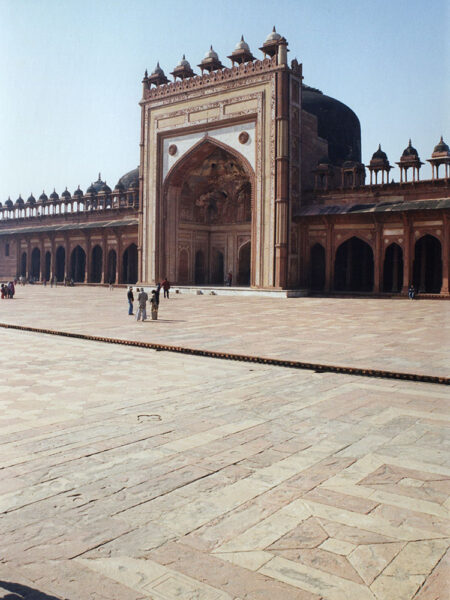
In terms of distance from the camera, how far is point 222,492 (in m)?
3.36

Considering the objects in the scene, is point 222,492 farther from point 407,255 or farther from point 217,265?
point 217,265

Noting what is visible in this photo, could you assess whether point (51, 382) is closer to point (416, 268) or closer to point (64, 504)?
point (64, 504)

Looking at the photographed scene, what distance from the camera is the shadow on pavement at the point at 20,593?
7.29 feet

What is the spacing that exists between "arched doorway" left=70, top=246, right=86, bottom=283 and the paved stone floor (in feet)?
117

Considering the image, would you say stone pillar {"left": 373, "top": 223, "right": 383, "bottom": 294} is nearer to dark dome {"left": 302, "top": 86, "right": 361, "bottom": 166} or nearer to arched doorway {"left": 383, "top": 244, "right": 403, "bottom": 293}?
arched doorway {"left": 383, "top": 244, "right": 403, "bottom": 293}

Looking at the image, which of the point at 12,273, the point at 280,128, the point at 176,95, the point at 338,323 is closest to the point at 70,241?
the point at 12,273

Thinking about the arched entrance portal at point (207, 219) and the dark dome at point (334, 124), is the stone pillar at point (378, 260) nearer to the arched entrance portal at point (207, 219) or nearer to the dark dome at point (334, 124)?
the arched entrance portal at point (207, 219)

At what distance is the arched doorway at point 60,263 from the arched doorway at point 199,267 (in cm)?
1289

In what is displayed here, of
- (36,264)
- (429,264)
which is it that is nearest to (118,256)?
(36,264)

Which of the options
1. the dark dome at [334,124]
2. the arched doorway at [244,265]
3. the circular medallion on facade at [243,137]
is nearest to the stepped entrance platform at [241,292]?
the arched doorway at [244,265]

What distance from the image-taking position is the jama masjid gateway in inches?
1047

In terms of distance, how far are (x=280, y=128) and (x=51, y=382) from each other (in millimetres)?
23600

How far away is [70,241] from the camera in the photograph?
134 ft

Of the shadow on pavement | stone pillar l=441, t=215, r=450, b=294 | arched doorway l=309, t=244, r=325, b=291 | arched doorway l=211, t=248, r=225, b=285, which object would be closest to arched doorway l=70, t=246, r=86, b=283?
arched doorway l=211, t=248, r=225, b=285
